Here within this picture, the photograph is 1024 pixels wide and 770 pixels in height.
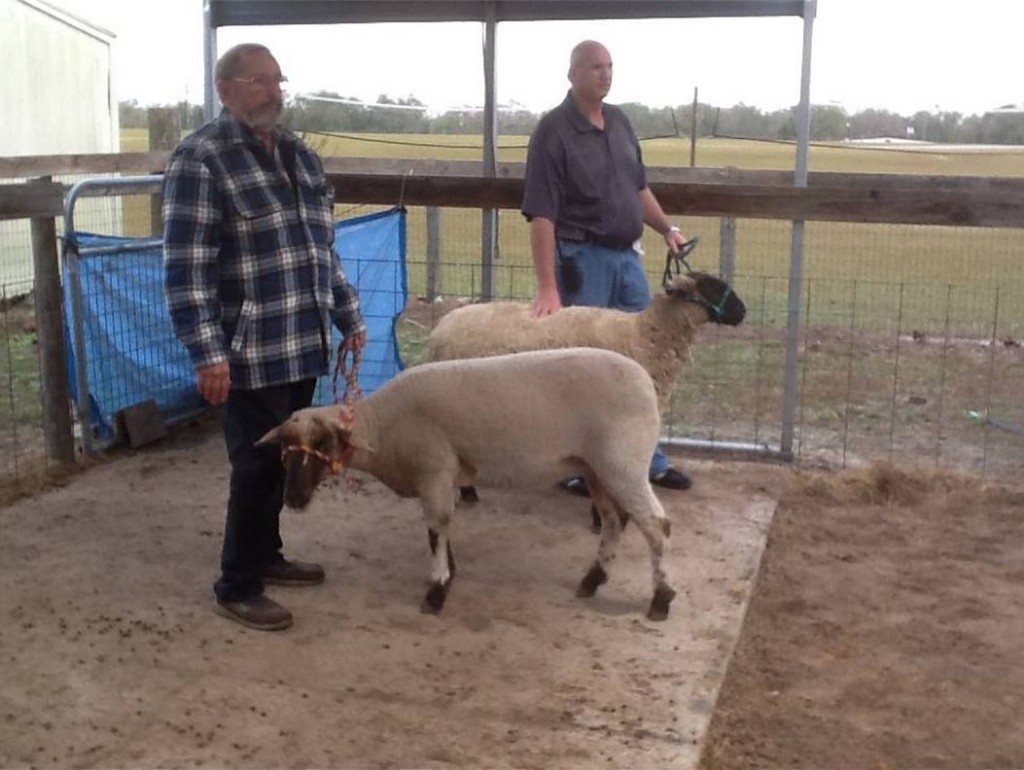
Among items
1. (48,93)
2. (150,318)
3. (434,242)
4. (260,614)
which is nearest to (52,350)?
(150,318)

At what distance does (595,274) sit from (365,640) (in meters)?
2.51

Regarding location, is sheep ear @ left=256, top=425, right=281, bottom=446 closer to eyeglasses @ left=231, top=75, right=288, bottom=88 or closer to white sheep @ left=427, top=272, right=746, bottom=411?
eyeglasses @ left=231, top=75, right=288, bottom=88

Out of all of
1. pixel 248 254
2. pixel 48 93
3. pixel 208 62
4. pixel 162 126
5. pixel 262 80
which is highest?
pixel 48 93

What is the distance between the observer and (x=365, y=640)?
4691 mm

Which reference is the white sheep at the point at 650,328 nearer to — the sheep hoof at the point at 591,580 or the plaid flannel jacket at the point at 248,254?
the sheep hoof at the point at 591,580

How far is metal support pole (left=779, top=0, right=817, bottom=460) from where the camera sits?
6902 millimetres

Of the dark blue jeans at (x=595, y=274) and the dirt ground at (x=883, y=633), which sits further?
the dark blue jeans at (x=595, y=274)

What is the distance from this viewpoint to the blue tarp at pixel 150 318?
23.5 feet

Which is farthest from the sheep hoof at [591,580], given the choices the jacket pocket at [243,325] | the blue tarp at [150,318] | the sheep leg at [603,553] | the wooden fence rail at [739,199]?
the blue tarp at [150,318]

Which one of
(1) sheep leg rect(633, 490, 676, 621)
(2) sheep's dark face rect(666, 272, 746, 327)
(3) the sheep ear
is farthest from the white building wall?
(1) sheep leg rect(633, 490, 676, 621)

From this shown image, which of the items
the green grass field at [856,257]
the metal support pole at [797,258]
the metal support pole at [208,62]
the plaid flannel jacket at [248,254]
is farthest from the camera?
the green grass field at [856,257]

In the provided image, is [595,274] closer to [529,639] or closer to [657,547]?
[657,547]

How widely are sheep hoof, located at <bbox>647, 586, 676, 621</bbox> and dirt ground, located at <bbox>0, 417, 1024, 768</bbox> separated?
0.16 feet

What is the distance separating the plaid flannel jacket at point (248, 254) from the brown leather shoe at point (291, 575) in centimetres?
92
